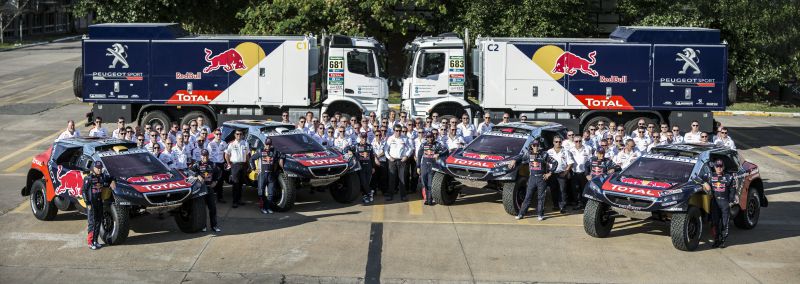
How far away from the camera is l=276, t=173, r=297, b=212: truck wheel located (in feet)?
59.2

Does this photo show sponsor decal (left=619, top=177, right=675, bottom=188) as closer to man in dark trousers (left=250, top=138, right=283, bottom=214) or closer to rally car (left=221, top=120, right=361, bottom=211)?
rally car (left=221, top=120, right=361, bottom=211)

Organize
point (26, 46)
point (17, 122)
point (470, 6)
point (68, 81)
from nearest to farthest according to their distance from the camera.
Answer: point (17, 122)
point (470, 6)
point (68, 81)
point (26, 46)

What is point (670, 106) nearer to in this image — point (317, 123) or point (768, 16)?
point (317, 123)


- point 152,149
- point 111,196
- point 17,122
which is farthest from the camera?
point 17,122

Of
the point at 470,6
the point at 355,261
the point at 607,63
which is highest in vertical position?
the point at 470,6

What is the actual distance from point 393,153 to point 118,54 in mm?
9900

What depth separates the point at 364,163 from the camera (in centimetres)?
1934

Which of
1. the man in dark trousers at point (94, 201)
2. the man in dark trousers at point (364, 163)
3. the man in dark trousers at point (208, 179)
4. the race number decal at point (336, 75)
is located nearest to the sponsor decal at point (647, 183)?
the man in dark trousers at point (364, 163)

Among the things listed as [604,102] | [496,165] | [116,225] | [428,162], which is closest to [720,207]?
[496,165]

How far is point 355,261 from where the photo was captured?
14.7 meters

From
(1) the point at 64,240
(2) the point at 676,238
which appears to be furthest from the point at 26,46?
(2) the point at 676,238

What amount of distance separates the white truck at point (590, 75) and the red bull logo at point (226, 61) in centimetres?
465

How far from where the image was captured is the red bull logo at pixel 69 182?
639 inches

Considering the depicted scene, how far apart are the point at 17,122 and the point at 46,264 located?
17077 mm
